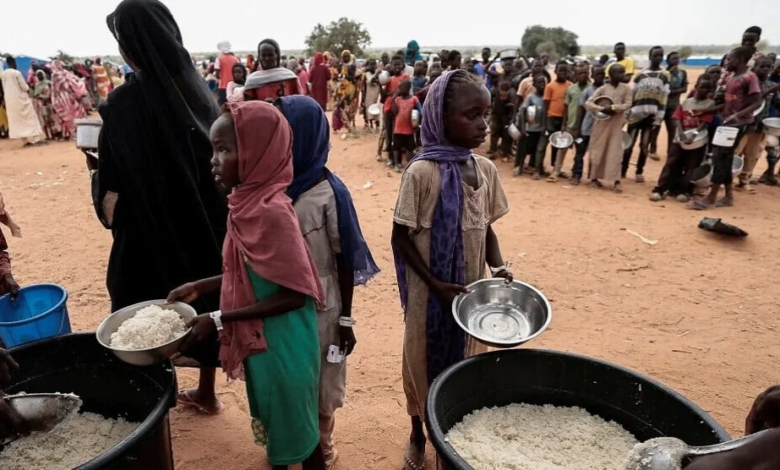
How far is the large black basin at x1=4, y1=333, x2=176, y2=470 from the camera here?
71.0 inches

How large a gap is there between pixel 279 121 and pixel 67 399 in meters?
1.22

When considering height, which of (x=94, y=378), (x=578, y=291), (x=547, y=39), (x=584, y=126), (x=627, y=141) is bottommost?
(x=578, y=291)

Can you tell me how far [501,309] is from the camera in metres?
2.20

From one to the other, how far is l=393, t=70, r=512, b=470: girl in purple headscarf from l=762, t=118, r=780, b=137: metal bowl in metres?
6.77

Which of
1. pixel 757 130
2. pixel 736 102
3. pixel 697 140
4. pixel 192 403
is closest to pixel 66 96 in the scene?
pixel 192 403

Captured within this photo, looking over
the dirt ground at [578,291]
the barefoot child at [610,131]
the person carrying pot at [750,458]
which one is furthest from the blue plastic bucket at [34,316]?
the barefoot child at [610,131]

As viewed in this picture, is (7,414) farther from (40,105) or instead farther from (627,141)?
(40,105)

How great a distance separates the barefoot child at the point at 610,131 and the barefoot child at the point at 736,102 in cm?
121

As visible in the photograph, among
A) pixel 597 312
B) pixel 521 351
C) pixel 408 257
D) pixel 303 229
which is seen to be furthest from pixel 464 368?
pixel 597 312

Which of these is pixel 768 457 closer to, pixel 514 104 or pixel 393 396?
pixel 393 396

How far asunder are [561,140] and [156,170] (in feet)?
22.4

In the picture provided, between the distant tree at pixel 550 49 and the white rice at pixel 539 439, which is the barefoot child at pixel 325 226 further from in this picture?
the distant tree at pixel 550 49

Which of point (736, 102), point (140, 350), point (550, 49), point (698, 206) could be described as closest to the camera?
point (140, 350)

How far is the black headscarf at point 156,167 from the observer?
7.20ft
